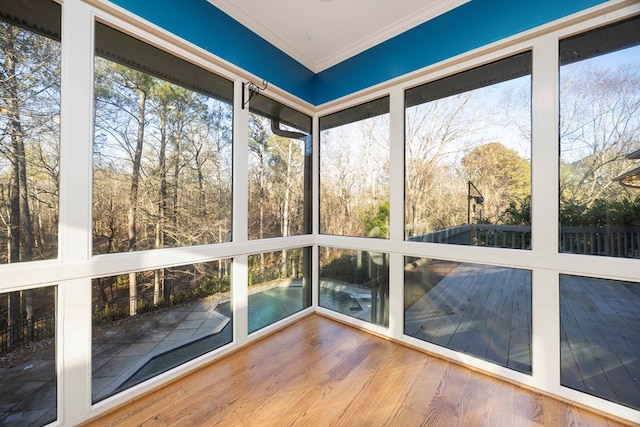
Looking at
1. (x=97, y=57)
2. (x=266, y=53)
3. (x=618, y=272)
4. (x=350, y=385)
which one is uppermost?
(x=266, y=53)

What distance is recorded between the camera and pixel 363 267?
2.65m

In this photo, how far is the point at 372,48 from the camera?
244cm

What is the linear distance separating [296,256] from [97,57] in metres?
2.25

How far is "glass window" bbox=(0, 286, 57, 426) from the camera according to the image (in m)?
1.25

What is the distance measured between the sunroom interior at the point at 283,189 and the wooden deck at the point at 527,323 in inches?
0.5

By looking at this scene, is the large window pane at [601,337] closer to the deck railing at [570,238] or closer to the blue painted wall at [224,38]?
the deck railing at [570,238]

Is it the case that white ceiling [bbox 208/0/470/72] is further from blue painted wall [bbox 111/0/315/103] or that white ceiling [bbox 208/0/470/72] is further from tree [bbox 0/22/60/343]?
tree [bbox 0/22/60/343]

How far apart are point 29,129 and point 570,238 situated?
323 cm

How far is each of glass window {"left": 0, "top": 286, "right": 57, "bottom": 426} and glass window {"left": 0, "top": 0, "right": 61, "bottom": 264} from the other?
0.75 feet

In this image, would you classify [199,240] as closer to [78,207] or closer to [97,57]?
[78,207]

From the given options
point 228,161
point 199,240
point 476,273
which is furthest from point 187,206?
point 476,273

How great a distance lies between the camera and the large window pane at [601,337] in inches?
58.1

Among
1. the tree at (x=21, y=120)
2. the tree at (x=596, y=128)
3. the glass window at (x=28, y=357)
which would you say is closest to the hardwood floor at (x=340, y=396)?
the glass window at (x=28, y=357)

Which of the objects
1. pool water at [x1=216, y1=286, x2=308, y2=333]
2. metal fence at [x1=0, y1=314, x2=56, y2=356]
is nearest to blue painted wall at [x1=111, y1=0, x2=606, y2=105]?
metal fence at [x1=0, y1=314, x2=56, y2=356]
